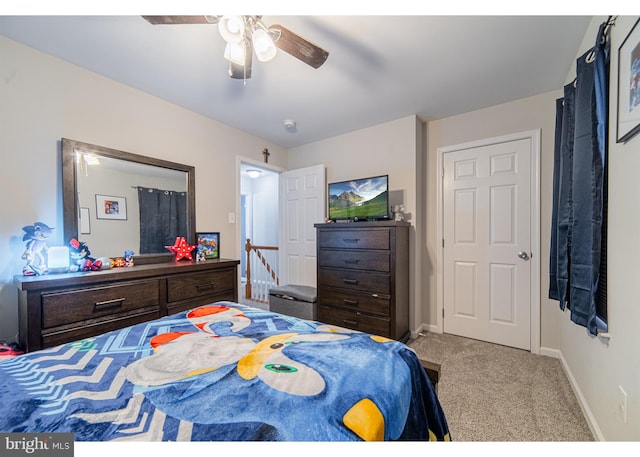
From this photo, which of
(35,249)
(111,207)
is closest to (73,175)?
(111,207)

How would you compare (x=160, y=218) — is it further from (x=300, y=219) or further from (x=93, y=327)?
(x=300, y=219)

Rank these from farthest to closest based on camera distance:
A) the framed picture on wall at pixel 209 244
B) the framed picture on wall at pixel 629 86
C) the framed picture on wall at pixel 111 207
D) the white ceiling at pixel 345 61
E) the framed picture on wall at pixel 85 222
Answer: the framed picture on wall at pixel 209 244, the framed picture on wall at pixel 111 207, the framed picture on wall at pixel 85 222, the white ceiling at pixel 345 61, the framed picture on wall at pixel 629 86

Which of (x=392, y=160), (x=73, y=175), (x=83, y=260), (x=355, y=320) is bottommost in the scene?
(x=355, y=320)

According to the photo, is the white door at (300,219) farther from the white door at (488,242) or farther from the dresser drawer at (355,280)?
the white door at (488,242)

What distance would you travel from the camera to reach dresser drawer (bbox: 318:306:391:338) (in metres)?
2.53

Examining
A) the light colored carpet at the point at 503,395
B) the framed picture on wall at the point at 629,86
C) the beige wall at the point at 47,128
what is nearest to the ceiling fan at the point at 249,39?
the beige wall at the point at 47,128

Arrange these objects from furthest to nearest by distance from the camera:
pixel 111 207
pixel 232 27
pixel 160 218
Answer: pixel 160 218
pixel 111 207
pixel 232 27

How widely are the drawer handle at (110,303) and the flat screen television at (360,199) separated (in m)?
2.09

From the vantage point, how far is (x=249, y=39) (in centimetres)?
141

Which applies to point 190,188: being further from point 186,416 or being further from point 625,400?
point 625,400

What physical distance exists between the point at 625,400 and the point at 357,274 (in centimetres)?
183

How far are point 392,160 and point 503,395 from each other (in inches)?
91.1

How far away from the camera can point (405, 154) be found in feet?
9.48

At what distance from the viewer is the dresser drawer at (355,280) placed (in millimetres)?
2541
